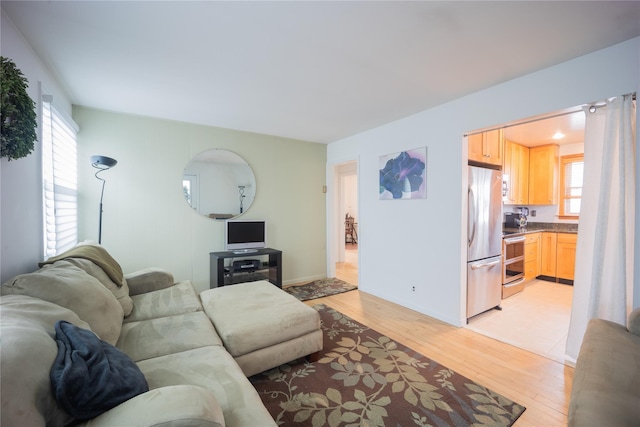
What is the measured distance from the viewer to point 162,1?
150cm

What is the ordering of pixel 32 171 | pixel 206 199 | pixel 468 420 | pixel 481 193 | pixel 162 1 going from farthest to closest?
pixel 206 199 < pixel 481 193 < pixel 32 171 < pixel 468 420 < pixel 162 1

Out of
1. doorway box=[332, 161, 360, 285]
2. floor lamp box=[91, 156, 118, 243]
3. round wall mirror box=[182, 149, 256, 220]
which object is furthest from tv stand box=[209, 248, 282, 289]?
doorway box=[332, 161, 360, 285]

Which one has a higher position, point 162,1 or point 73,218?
point 162,1

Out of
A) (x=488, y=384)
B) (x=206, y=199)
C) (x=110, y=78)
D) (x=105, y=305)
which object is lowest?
(x=488, y=384)

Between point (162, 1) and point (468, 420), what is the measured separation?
3041mm

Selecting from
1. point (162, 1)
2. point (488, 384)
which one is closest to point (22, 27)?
point (162, 1)

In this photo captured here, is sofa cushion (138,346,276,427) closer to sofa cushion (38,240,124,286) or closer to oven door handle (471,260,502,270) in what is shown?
sofa cushion (38,240,124,286)

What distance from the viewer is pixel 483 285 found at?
3141mm

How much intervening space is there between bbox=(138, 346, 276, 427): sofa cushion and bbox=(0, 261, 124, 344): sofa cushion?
345 millimetres

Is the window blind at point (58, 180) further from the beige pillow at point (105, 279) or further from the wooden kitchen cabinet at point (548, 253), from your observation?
the wooden kitchen cabinet at point (548, 253)

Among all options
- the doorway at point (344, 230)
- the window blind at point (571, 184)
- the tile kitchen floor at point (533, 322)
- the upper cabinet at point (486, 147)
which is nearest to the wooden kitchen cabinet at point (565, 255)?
the tile kitchen floor at point (533, 322)

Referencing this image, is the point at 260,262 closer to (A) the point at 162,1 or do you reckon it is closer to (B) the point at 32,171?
(B) the point at 32,171

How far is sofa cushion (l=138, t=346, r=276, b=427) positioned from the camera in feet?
3.55

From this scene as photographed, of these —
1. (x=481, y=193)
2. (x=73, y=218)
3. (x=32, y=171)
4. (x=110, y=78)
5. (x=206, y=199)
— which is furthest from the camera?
(x=206, y=199)
